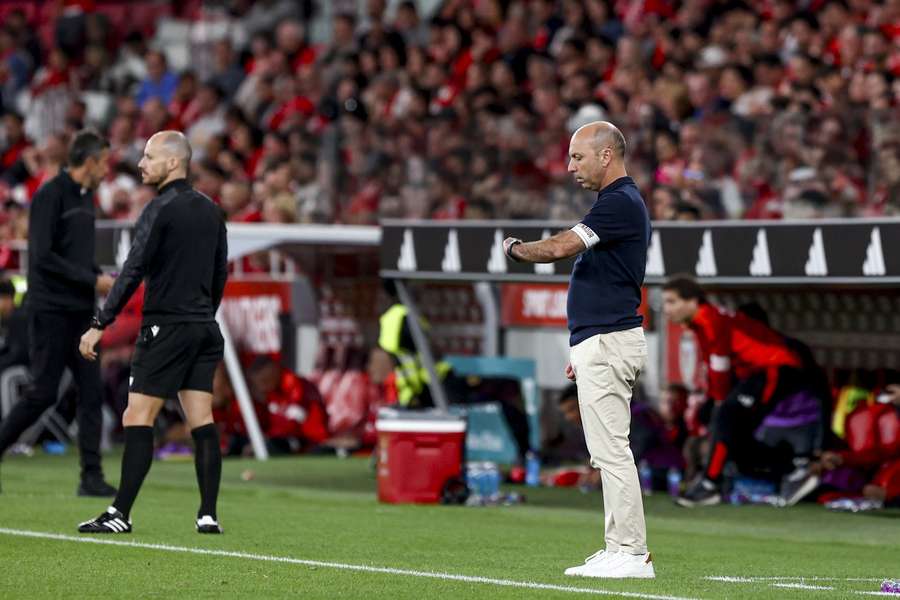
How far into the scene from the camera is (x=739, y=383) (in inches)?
500

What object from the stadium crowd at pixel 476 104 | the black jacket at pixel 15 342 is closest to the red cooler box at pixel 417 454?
the stadium crowd at pixel 476 104

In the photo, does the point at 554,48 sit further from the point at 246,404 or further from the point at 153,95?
the point at 153,95

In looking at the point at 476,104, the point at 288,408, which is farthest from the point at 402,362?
the point at 476,104

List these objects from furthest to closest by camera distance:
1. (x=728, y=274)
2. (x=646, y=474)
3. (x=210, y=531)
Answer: (x=646, y=474) < (x=728, y=274) < (x=210, y=531)

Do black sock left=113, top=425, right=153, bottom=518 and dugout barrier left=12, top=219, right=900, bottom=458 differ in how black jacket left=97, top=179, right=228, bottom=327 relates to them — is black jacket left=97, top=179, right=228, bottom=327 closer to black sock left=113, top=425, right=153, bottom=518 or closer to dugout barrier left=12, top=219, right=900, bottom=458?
black sock left=113, top=425, right=153, bottom=518

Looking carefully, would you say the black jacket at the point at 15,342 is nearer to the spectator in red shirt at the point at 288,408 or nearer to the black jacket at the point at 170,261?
the spectator in red shirt at the point at 288,408

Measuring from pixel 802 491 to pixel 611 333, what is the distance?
16.9ft

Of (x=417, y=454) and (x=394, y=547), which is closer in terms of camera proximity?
(x=394, y=547)

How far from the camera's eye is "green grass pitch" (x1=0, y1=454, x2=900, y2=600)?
7.53 metres

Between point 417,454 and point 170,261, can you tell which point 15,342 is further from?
point 170,261

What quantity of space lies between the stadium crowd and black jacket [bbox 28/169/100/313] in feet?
12.8

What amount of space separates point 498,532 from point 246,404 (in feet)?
20.1

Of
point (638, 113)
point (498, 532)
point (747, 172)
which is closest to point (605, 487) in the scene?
point (498, 532)

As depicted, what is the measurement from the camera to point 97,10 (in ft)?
91.7
